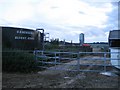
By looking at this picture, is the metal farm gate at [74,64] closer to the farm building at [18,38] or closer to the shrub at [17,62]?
the shrub at [17,62]

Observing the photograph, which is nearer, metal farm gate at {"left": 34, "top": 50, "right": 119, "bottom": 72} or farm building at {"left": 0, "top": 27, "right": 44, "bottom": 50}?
metal farm gate at {"left": 34, "top": 50, "right": 119, "bottom": 72}

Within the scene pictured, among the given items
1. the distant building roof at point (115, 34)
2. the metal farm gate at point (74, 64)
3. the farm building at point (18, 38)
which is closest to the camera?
the distant building roof at point (115, 34)

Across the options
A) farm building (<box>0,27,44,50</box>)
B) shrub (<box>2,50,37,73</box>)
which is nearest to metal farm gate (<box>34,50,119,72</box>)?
shrub (<box>2,50,37,73</box>)

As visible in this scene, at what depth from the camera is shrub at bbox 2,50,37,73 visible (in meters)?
13.8

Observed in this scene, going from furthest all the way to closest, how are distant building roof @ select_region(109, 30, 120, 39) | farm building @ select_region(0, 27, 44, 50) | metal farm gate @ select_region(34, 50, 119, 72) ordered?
farm building @ select_region(0, 27, 44, 50), metal farm gate @ select_region(34, 50, 119, 72), distant building roof @ select_region(109, 30, 120, 39)

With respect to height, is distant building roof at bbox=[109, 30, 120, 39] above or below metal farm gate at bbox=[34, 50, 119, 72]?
above

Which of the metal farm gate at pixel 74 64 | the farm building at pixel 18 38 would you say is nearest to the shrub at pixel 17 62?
the metal farm gate at pixel 74 64

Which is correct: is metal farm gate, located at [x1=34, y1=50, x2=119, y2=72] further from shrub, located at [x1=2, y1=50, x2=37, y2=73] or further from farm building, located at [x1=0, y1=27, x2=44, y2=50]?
farm building, located at [x1=0, y1=27, x2=44, y2=50]

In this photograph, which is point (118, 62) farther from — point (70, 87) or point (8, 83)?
point (8, 83)

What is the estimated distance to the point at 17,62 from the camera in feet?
45.7

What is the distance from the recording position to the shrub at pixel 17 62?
13.8 meters

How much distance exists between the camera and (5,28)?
1609 cm

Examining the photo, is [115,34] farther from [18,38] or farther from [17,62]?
[18,38]

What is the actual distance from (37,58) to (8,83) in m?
5.52
